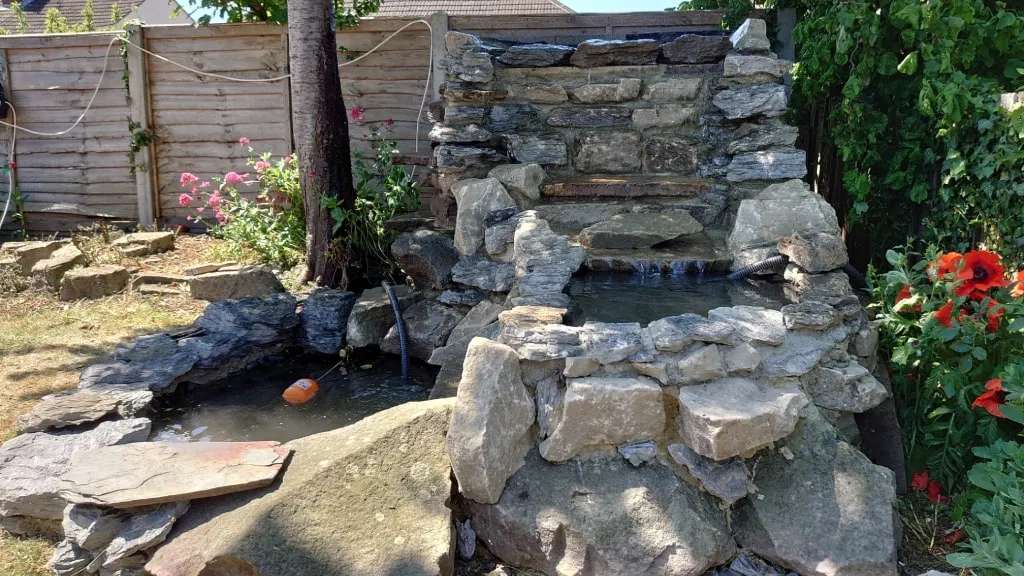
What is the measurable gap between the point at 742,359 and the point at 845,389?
0.43m

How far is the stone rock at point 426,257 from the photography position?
454 cm

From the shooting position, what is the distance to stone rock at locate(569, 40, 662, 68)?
475 cm

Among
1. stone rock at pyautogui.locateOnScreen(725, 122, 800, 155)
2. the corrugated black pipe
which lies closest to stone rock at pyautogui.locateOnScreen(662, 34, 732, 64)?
stone rock at pyautogui.locateOnScreen(725, 122, 800, 155)

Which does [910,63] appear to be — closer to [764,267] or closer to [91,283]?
[764,267]

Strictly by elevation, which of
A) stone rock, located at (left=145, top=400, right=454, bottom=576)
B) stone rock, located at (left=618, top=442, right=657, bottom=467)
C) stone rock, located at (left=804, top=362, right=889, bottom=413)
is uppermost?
stone rock, located at (left=804, top=362, right=889, bottom=413)

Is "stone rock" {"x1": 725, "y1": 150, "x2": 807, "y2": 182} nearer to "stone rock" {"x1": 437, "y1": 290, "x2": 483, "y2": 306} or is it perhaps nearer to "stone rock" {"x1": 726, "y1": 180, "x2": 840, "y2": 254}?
"stone rock" {"x1": 726, "y1": 180, "x2": 840, "y2": 254}

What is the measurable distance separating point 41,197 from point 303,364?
15.0 feet

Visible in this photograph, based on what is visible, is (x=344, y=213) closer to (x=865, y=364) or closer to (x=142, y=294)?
(x=142, y=294)

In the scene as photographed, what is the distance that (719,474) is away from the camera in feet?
8.57

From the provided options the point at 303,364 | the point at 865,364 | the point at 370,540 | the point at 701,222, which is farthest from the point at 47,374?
the point at 865,364

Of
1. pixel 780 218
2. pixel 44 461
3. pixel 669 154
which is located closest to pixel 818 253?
pixel 780 218

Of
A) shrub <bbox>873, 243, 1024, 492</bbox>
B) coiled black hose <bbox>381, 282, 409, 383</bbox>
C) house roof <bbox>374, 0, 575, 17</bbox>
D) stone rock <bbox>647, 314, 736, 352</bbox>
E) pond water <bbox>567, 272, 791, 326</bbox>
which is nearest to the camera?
stone rock <bbox>647, 314, 736, 352</bbox>

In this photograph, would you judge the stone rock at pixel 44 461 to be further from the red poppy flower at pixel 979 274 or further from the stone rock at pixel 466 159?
the red poppy flower at pixel 979 274

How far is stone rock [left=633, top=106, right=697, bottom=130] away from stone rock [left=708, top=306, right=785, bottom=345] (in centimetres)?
201
